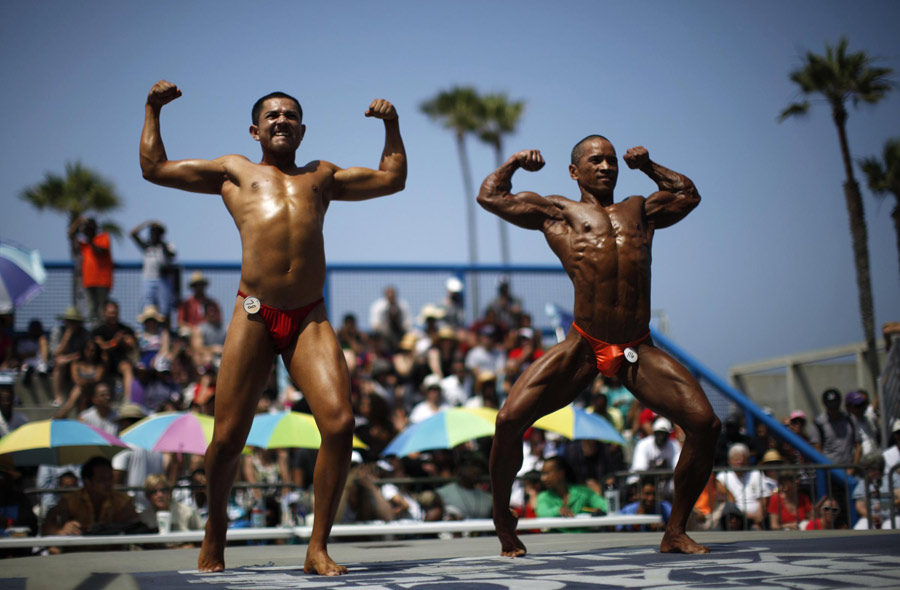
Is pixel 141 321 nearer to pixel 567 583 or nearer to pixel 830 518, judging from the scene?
pixel 830 518

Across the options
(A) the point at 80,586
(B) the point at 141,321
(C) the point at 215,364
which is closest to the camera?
(A) the point at 80,586

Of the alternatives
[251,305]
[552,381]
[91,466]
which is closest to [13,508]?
[91,466]

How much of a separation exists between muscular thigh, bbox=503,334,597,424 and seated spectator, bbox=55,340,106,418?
8.01m

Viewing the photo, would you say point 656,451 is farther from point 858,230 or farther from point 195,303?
point 858,230

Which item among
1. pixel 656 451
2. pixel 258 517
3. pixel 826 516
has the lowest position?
pixel 826 516

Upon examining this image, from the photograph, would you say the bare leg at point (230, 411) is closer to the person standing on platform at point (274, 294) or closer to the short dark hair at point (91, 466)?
the person standing on platform at point (274, 294)

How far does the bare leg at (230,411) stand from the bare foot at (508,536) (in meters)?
1.41

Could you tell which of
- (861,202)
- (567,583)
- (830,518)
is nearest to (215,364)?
(830,518)

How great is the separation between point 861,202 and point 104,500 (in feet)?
69.1

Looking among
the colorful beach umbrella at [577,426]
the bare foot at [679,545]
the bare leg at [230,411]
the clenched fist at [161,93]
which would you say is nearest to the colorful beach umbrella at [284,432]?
the colorful beach umbrella at [577,426]

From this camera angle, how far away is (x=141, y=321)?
13.3m

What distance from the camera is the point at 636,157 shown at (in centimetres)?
561

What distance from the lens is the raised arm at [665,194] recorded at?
215 inches

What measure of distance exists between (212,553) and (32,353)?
9466 millimetres
